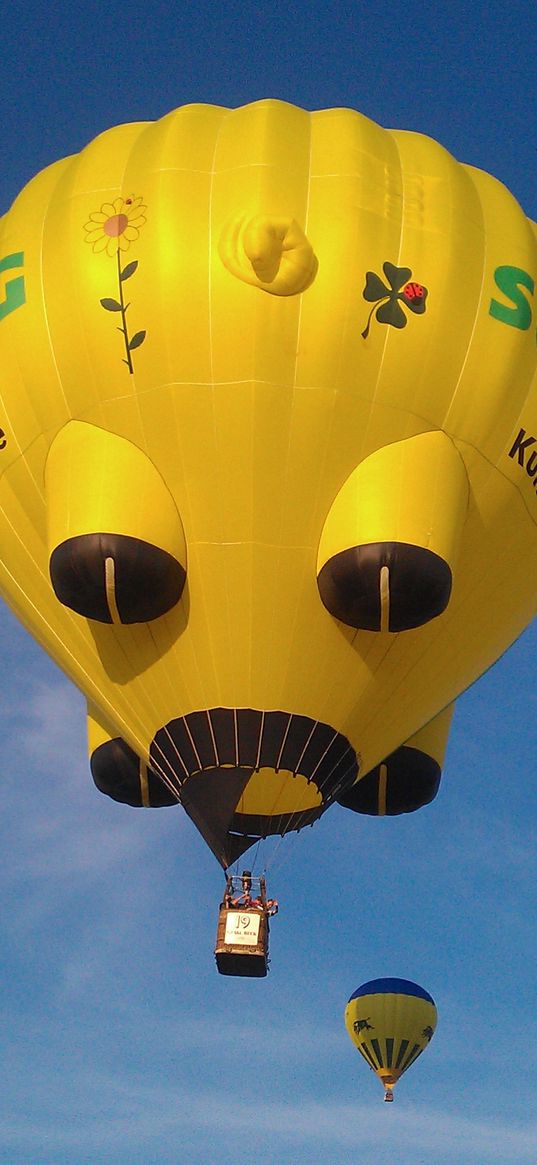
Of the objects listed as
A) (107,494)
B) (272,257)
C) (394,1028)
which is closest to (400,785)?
(107,494)

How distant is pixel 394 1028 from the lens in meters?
21.8

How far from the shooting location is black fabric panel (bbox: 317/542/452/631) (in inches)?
397

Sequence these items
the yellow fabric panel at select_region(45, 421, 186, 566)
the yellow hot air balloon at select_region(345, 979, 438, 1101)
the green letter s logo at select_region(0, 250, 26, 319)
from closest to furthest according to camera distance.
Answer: the yellow fabric panel at select_region(45, 421, 186, 566) → the green letter s logo at select_region(0, 250, 26, 319) → the yellow hot air balloon at select_region(345, 979, 438, 1101)

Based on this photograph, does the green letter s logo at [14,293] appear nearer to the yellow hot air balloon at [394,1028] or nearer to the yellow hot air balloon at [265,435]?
the yellow hot air balloon at [265,435]

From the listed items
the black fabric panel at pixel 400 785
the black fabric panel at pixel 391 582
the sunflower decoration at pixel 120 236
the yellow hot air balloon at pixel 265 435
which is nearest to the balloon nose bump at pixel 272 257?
the yellow hot air balloon at pixel 265 435

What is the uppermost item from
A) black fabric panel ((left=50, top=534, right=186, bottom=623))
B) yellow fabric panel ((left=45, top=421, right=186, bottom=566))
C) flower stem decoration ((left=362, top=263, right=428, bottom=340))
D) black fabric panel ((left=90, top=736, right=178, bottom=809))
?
flower stem decoration ((left=362, top=263, right=428, bottom=340))

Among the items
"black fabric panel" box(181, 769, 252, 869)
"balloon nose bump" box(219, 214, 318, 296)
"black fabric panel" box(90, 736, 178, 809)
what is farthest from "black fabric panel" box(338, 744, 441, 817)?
"balloon nose bump" box(219, 214, 318, 296)

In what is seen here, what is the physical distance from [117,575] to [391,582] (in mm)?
1933

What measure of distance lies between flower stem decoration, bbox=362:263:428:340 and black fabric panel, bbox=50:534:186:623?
2234 mm

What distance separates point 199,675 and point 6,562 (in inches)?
82.6

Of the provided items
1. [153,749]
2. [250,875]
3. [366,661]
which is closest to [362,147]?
[366,661]

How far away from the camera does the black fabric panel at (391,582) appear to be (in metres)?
10.1

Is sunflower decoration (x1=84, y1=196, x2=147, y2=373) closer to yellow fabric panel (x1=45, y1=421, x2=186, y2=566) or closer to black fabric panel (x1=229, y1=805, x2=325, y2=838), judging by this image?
yellow fabric panel (x1=45, y1=421, x2=186, y2=566)

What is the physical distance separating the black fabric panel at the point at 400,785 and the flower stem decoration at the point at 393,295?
422 cm
